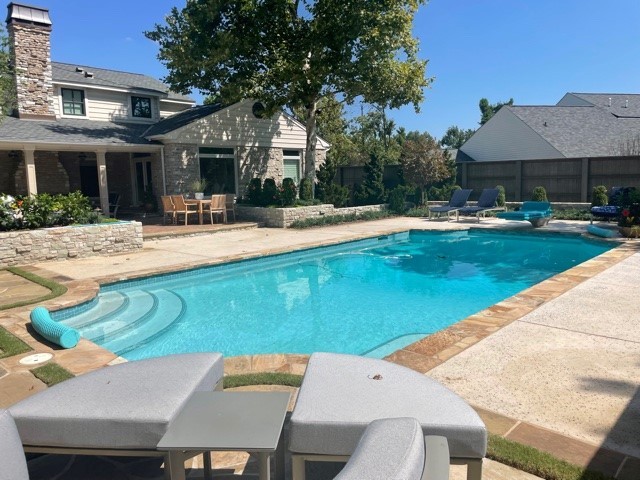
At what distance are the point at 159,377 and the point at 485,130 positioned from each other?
112ft

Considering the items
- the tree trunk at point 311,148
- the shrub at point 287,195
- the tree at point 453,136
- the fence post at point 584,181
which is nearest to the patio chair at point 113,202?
the shrub at point 287,195

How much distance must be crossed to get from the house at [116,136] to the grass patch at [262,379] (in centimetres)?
1382

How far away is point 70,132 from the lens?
16.1 m

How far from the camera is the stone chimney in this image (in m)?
15.7

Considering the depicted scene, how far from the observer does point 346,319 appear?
713 cm

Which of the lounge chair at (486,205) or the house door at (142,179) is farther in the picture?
the house door at (142,179)

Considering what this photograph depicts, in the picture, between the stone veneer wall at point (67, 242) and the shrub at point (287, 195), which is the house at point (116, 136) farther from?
the stone veneer wall at point (67, 242)

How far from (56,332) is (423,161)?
1642 centimetres

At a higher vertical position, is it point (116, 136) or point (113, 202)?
point (116, 136)

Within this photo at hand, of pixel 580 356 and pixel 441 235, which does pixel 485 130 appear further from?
pixel 580 356

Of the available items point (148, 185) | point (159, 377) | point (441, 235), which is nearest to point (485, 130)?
point (441, 235)

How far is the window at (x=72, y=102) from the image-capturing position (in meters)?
17.7

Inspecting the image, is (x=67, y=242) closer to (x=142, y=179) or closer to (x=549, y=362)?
(x=142, y=179)

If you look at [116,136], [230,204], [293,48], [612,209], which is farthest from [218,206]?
[612,209]
